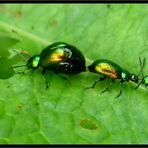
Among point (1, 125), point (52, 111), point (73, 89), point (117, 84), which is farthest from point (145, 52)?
point (1, 125)

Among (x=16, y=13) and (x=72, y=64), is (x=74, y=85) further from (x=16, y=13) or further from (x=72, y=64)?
(x=16, y=13)

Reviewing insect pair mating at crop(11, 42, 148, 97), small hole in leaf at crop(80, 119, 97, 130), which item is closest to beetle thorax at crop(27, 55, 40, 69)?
insect pair mating at crop(11, 42, 148, 97)

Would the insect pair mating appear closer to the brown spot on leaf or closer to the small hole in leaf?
the small hole in leaf

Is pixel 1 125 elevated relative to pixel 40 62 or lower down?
lower down

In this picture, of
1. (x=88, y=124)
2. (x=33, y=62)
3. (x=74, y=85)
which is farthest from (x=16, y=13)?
(x=88, y=124)

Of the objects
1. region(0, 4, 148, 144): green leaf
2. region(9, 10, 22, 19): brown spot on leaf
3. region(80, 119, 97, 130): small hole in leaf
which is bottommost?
region(80, 119, 97, 130): small hole in leaf

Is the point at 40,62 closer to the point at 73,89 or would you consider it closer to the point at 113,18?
the point at 73,89

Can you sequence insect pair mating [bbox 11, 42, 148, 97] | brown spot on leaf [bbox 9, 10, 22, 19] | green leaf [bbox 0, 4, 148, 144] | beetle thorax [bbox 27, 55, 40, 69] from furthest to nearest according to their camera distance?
brown spot on leaf [bbox 9, 10, 22, 19]
beetle thorax [bbox 27, 55, 40, 69]
insect pair mating [bbox 11, 42, 148, 97]
green leaf [bbox 0, 4, 148, 144]
